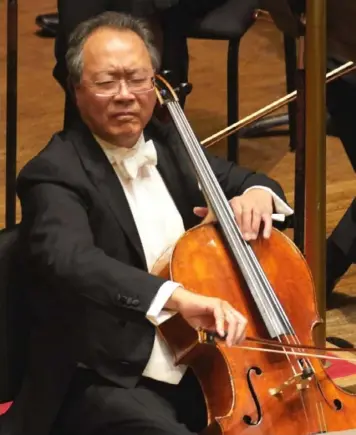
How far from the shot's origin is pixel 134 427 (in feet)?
4.94

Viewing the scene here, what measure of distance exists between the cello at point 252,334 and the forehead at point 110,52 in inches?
6.5

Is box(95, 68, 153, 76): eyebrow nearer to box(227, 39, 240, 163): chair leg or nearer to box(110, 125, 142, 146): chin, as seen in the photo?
box(110, 125, 142, 146): chin

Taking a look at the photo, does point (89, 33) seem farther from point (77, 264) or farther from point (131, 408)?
point (131, 408)

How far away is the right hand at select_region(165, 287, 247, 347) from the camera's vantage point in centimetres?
135

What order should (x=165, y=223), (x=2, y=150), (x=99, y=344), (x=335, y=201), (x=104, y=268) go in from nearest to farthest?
1. (x=104, y=268)
2. (x=99, y=344)
3. (x=165, y=223)
4. (x=335, y=201)
5. (x=2, y=150)

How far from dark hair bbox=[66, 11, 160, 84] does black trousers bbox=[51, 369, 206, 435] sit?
0.49 metres

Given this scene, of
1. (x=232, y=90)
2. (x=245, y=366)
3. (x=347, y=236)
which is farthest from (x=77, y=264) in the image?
(x=232, y=90)

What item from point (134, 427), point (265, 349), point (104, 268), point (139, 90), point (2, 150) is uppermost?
point (139, 90)

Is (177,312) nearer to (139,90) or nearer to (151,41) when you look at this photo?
(139,90)

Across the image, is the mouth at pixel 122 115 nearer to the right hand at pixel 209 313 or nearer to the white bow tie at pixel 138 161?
the white bow tie at pixel 138 161

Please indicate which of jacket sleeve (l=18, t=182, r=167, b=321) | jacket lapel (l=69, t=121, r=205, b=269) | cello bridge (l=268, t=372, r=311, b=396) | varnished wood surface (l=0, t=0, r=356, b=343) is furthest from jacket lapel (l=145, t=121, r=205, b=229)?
varnished wood surface (l=0, t=0, r=356, b=343)

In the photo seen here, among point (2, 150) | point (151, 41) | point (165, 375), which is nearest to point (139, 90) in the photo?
point (151, 41)

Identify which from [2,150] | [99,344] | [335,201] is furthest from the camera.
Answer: [2,150]

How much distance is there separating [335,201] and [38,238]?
1.57 m
